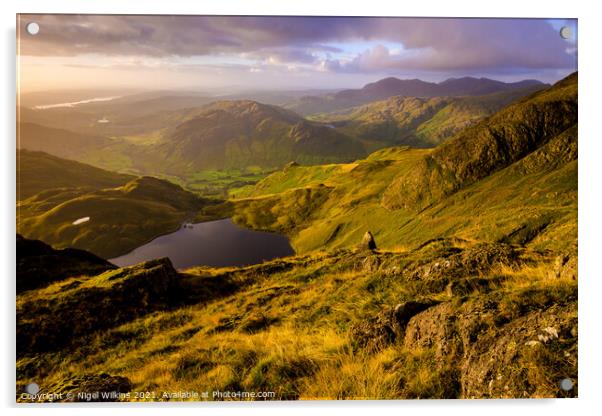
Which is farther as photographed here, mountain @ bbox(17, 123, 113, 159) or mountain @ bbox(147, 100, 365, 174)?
mountain @ bbox(147, 100, 365, 174)

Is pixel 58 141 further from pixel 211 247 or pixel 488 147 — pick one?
pixel 488 147

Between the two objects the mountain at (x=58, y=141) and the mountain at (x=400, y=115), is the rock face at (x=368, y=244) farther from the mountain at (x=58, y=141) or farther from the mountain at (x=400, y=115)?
the mountain at (x=58, y=141)

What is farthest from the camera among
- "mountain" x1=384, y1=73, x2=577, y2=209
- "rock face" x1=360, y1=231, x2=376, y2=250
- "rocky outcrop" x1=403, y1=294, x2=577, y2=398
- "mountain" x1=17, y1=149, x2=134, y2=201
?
"mountain" x1=384, y1=73, x2=577, y2=209

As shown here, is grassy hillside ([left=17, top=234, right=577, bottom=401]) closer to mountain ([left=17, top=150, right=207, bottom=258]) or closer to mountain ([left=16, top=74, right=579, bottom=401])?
mountain ([left=16, top=74, right=579, bottom=401])

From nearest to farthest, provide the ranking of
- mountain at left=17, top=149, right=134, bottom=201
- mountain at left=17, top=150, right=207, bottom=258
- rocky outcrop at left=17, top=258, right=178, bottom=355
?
rocky outcrop at left=17, top=258, right=178, bottom=355 → mountain at left=17, top=149, right=134, bottom=201 → mountain at left=17, top=150, right=207, bottom=258

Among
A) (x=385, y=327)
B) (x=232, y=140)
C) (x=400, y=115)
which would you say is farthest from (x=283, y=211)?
(x=385, y=327)

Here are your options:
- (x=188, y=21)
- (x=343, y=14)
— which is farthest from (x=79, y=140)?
(x=343, y=14)

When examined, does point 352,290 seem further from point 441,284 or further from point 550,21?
point 550,21

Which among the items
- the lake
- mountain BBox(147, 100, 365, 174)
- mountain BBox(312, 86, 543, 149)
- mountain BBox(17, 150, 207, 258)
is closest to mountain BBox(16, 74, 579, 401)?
mountain BBox(17, 150, 207, 258)
